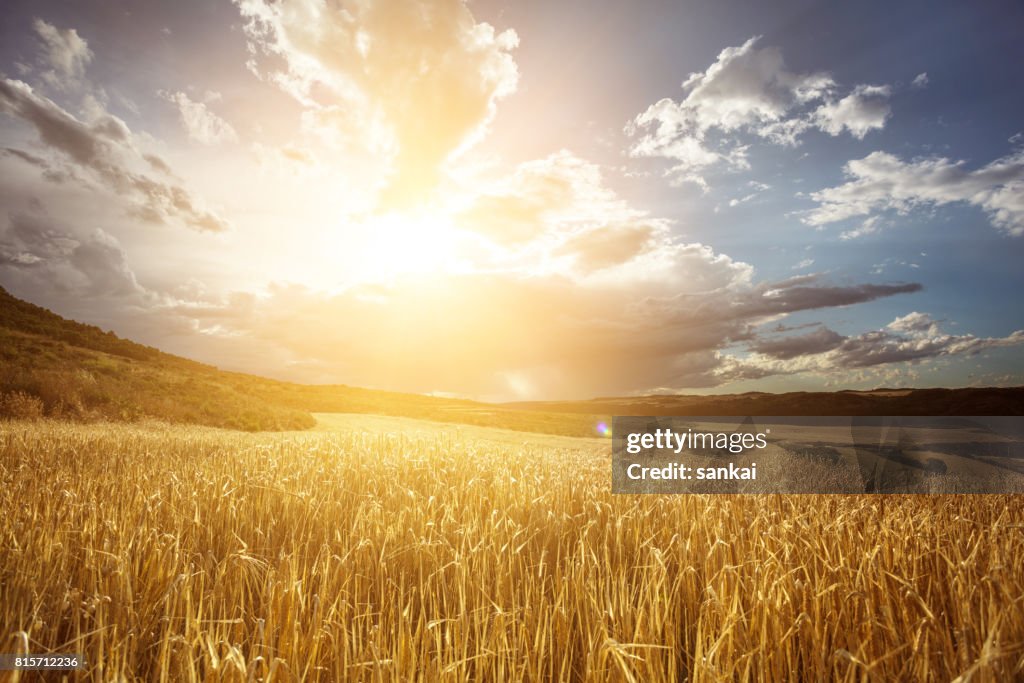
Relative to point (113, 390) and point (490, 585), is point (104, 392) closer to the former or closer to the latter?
point (113, 390)

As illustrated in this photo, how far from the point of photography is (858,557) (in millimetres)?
4438

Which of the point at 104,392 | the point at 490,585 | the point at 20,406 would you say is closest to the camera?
the point at 490,585

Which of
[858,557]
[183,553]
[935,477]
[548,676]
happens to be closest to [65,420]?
[183,553]

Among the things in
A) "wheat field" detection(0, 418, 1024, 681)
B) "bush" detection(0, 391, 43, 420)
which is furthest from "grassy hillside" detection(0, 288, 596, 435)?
"wheat field" detection(0, 418, 1024, 681)

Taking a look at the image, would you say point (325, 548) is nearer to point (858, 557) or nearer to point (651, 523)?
point (651, 523)

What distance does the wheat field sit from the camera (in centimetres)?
282

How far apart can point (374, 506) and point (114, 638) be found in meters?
2.82

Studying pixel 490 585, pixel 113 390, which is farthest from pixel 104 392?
pixel 490 585

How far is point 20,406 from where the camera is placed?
62.5ft

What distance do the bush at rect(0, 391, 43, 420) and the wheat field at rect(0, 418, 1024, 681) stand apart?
15.1 m

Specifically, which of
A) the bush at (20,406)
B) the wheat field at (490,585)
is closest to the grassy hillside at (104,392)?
the bush at (20,406)

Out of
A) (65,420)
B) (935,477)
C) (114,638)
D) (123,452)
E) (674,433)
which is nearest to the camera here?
(114,638)

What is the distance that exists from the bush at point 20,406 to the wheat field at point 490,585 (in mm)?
15099

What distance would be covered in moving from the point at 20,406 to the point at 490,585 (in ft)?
78.3
